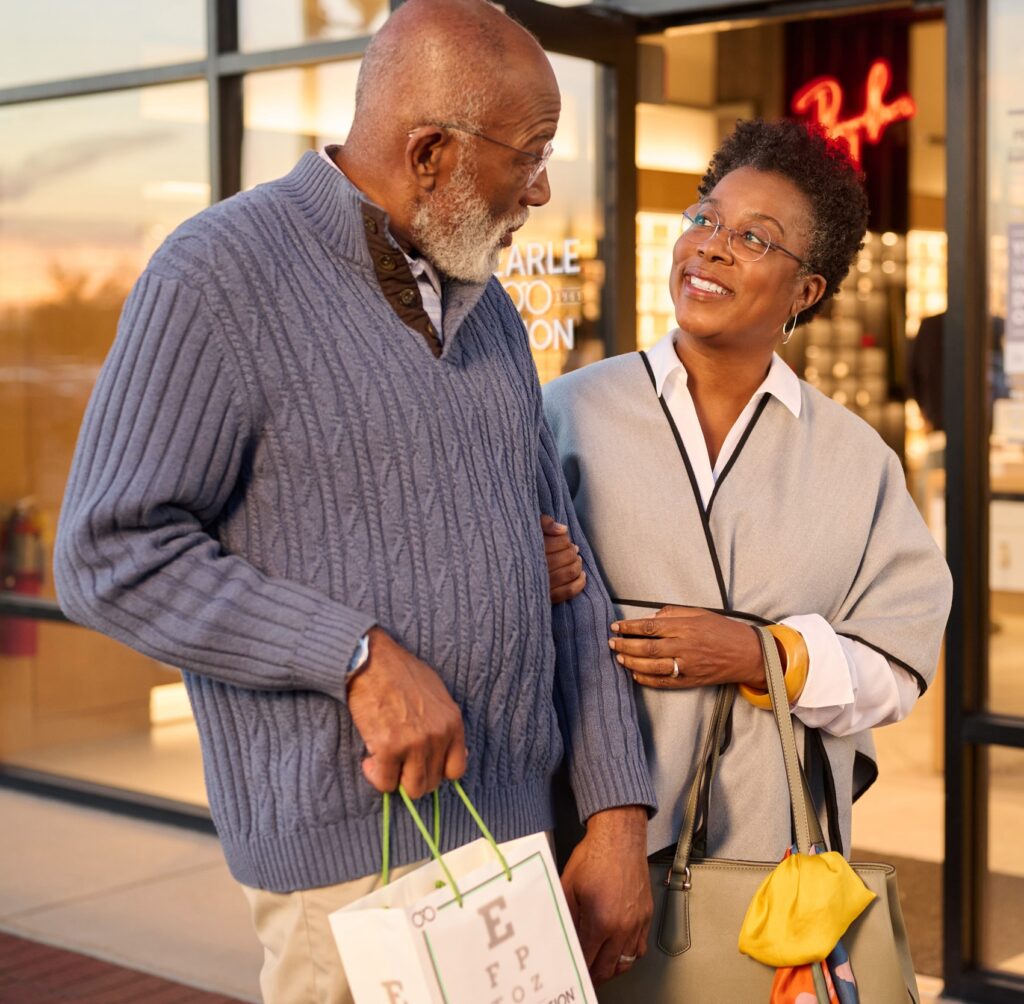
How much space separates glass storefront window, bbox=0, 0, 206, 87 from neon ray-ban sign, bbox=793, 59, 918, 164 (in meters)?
4.67

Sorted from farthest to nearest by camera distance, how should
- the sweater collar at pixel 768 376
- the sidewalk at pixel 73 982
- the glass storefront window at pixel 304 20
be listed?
the glass storefront window at pixel 304 20
the sidewalk at pixel 73 982
the sweater collar at pixel 768 376

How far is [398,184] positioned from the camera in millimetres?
1914

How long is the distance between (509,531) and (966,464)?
2.58 m

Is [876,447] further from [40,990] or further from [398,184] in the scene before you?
[40,990]

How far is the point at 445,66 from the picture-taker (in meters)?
1.86

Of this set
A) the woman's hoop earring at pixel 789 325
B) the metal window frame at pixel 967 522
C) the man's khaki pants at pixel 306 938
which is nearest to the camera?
the man's khaki pants at pixel 306 938

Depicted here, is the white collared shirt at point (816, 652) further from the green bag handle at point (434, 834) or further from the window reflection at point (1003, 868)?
the window reflection at point (1003, 868)

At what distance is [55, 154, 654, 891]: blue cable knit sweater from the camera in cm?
172

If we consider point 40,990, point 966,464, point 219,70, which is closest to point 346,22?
point 219,70

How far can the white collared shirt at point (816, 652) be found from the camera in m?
2.27

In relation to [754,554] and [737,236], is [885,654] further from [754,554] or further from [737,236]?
[737,236]

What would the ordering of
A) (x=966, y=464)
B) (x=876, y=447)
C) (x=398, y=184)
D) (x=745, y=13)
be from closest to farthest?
(x=398, y=184) < (x=876, y=447) < (x=966, y=464) < (x=745, y=13)

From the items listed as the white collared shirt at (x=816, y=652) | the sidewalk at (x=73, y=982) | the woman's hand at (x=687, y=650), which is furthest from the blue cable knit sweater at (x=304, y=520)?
the sidewalk at (x=73, y=982)

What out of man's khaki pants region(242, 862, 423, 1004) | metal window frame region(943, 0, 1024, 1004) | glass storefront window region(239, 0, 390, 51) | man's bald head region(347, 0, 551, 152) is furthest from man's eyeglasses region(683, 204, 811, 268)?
glass storefront window region(239, 0, 390, 51)
